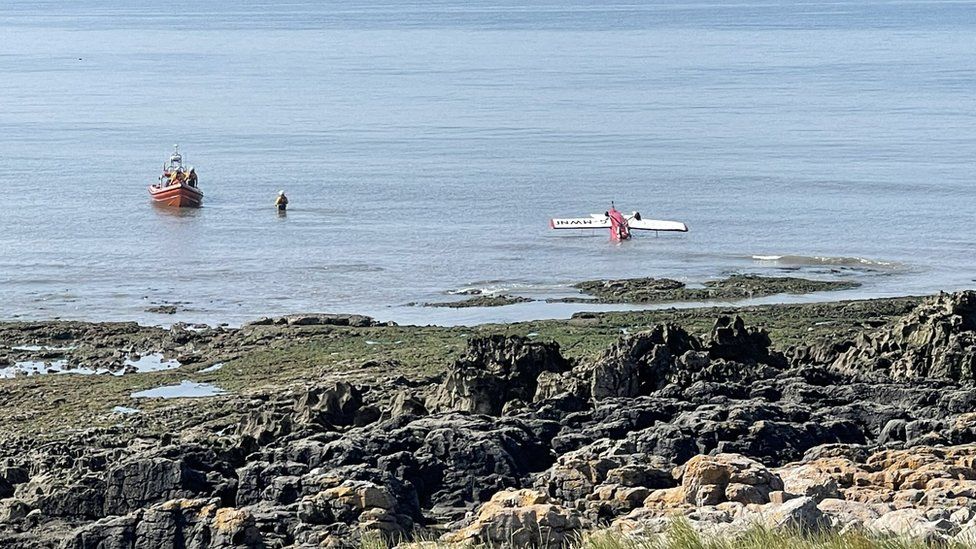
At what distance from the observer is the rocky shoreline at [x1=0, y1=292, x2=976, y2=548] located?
14008 millimetres

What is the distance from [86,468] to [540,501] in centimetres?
564

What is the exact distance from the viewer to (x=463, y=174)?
69562mm

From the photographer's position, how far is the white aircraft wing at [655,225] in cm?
5578

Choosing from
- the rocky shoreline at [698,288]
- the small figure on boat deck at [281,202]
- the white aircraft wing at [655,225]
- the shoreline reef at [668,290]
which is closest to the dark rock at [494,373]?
the shoreline reef at [668,290]

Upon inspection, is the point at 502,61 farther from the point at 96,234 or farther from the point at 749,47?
the point at 96,234

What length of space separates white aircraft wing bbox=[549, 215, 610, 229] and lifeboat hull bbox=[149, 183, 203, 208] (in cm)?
1446

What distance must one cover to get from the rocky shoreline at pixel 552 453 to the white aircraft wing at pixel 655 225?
30897 millimetres

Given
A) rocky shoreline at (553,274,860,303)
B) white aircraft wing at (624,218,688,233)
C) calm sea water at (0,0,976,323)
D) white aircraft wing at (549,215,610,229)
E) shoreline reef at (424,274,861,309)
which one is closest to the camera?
shoreline reef at (424,274,861,309)

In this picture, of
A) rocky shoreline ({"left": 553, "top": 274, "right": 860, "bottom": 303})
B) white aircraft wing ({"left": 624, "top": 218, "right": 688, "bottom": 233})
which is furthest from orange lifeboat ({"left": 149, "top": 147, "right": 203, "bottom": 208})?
rocky shoreline ({"left": 553, "top": 274, "right": 860, "bottom": 303})

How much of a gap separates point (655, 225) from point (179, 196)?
1836 centimetres

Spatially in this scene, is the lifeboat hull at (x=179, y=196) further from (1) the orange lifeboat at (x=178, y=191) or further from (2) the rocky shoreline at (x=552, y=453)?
(2) the rocky shoreline at (x=552, y=453)

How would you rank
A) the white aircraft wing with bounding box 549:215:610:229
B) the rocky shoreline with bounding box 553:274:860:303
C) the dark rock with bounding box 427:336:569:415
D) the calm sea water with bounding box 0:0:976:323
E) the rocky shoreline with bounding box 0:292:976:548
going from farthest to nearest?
the white aircraft wing with bounding box 549:215:610:229
the calm sea water with bounding box 0:0:976:323
the rocky shoreline with bounding box 553:274:860:303
the dark rock with bounding box 427:336:569:415
the rocky shoreline with bounding box 0:292:976:548

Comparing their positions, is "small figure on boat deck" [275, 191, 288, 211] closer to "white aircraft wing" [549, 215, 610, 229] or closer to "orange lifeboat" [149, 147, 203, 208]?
"orange lifeboat" [149, 147, 203, 208]

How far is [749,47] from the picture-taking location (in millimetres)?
147625
